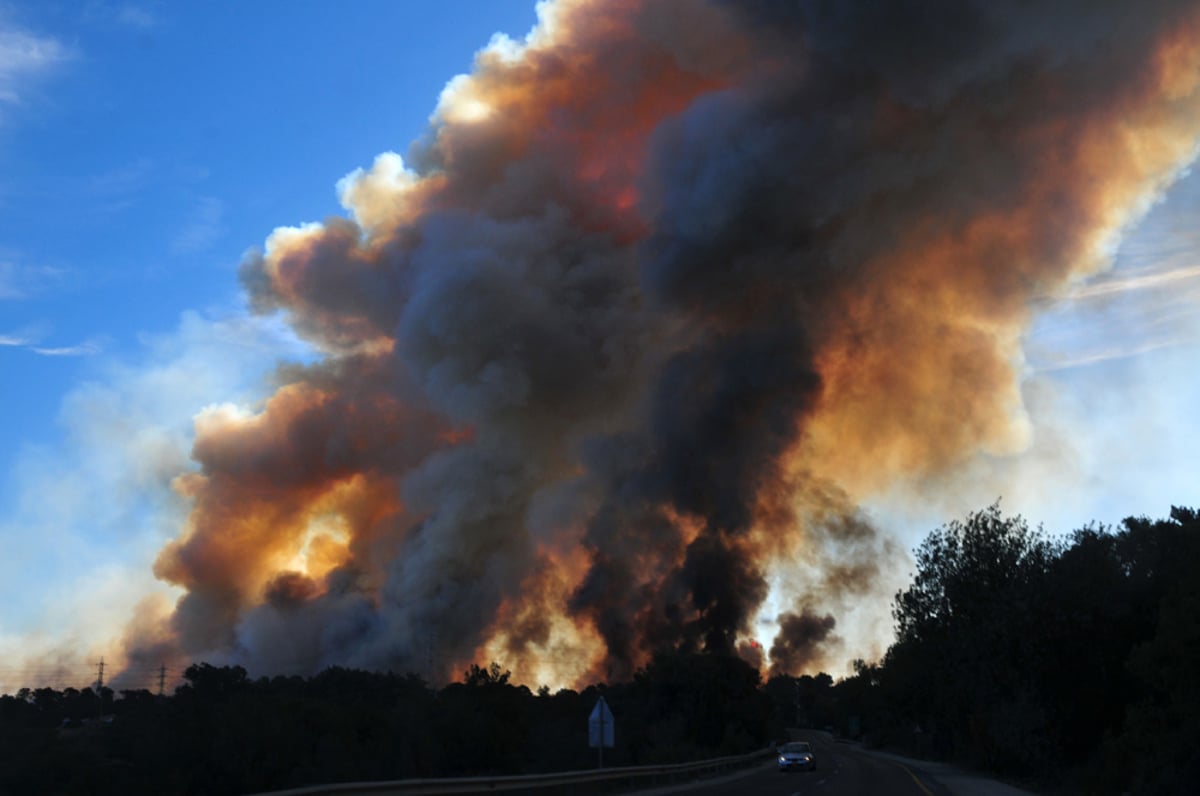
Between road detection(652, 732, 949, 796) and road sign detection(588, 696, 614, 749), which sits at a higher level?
→ road sign detection(588, 696, 614, 749)

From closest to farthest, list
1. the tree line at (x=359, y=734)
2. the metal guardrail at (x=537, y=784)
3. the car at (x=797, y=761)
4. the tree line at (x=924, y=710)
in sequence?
the metal guardrail at (x=537, y=784), the tree line at (x=359, y=734), the tree line at (x=924, y=710), the car at (x=797, y=761)

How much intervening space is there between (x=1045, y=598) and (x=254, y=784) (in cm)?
2609

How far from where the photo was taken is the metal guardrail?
→ 48.5 ft

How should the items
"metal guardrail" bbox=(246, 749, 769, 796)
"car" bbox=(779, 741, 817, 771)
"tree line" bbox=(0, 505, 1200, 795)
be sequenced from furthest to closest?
"car" bbox=(779, 741, 817, 771) → "tree line" bbox=(0, 505, 1200, 795) → "metal guardrail" bbox=(246, 749, 769, 796)

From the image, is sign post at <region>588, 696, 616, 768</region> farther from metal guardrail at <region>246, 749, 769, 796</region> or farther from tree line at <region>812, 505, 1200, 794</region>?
tree line at <region>812, 505, 1200, 794</region>

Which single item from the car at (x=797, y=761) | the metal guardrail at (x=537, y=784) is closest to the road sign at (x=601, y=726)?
the metal guardrail at (x=537, y=784)

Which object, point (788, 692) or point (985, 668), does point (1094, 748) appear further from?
point (788, 692)

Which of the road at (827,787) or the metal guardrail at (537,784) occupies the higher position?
the metal guardrail at (537,784)

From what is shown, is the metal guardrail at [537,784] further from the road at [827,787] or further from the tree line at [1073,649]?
the tree line at [1073,649]

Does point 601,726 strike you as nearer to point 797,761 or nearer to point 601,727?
point 601,727

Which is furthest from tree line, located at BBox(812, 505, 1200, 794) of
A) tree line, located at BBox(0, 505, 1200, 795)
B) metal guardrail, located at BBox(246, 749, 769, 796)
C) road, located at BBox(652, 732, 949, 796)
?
metal guardrail, located at BBox(246, 749, 769, 796)

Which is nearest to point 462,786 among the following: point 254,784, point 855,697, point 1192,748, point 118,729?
point 254,784

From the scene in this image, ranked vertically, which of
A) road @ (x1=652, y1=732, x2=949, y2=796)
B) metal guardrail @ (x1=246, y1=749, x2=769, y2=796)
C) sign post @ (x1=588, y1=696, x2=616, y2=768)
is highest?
sign post @ (x1=588, y1=696, x2=616, y2=768)

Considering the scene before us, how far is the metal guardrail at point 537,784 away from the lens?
1478 centimetres
